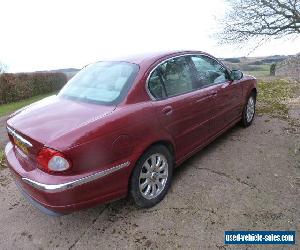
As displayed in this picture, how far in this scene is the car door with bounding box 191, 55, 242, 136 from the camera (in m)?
4.55

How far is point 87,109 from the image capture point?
3307 millimetres

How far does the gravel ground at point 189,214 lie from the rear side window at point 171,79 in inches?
45.8

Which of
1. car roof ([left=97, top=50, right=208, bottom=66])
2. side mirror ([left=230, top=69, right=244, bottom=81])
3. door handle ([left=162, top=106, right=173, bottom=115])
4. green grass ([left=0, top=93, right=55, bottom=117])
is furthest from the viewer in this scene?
green grass ([left=0, top=93, right=55, bottom=117])

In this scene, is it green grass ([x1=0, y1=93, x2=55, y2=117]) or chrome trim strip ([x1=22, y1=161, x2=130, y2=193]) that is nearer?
chrome trim strip ([x1=22, y1=161, x2=130, y2=193])

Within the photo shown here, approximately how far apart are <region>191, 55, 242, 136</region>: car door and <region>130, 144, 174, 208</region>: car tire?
3.74 feet

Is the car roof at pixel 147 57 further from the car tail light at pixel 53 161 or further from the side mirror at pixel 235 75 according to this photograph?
the car tail light at pixel 53 161

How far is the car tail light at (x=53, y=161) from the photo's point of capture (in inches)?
111

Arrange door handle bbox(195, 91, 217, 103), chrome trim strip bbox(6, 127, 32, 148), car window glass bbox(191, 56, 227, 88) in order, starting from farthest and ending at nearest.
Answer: car window glass bbox(191, 56, 227, 88) < door handle bbox(195, 91, 217, 103) < chrome trim strip bbox(6, 127, 32, 148)

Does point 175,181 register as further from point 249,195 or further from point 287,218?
point 287,218

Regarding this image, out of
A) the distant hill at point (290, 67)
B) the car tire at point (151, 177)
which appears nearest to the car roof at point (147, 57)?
the car tire at point (151, 177)

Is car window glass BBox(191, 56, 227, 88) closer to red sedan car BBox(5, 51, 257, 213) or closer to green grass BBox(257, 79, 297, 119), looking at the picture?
red sedan car BBox(5, 51, 257, 213)

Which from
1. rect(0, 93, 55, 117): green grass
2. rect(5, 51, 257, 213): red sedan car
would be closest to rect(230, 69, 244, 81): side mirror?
rect(5, 51, 257, 213): red sedan car

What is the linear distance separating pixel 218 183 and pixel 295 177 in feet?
3.19

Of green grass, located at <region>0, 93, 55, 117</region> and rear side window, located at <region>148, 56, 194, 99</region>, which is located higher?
rear side window, located at <region>148, 56, 194, 99</region>
